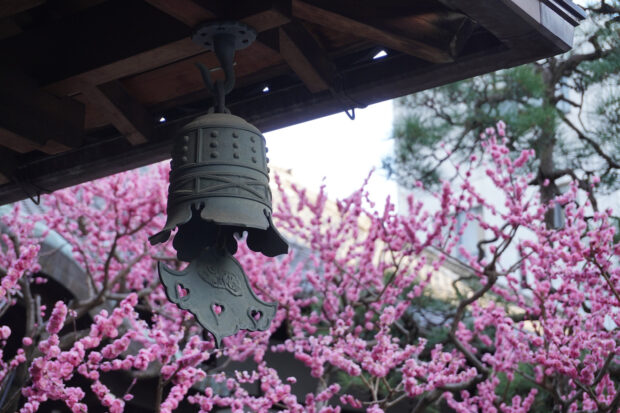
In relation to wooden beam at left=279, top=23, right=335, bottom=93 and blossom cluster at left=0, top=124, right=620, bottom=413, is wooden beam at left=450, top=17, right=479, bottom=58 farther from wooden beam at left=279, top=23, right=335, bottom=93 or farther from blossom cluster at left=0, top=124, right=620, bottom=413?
blossom cluster at left=0, top=124, right=620, bottom=413

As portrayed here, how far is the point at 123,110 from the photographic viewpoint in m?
2.61

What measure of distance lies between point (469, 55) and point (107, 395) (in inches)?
111

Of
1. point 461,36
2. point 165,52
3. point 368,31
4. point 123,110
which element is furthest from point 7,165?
point 461,36

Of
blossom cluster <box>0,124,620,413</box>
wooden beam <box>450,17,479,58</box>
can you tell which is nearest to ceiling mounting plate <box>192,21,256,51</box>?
wooden beam <box>450,17,479,58</box>

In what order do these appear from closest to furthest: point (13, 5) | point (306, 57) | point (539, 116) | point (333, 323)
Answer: point (13, 5), point (306, 57), point (333, 323), point (539, 116)

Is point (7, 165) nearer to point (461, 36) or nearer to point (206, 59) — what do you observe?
point (206, 59)

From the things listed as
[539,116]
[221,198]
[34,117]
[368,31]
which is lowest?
[221,198]

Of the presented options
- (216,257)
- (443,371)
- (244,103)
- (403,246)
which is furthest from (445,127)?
(216,257)

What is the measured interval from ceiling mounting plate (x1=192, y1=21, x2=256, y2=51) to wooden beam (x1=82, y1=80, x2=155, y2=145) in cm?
48

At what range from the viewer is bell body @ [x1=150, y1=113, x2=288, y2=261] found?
206 centimetres

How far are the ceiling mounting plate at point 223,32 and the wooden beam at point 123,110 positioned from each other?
0.48 m

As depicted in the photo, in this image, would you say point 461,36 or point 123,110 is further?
point 123,110

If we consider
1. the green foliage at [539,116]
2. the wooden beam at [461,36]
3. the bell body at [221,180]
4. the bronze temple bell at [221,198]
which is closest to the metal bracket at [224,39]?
the bronze temple bell at [221,198]

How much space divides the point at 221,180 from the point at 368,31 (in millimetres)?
634
